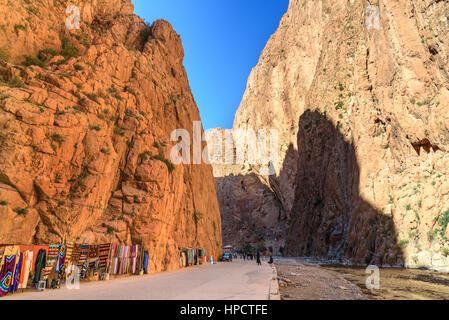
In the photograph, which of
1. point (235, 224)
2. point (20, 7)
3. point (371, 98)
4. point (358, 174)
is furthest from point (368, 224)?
point (235, 224)

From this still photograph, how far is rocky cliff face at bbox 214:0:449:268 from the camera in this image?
1079 inches

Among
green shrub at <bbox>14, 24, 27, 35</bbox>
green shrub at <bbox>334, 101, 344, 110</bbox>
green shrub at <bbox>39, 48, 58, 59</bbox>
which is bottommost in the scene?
green shrub at <bbox>39, 48, 58, 59</bbox>

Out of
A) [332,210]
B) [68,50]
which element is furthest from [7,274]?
[332,210]

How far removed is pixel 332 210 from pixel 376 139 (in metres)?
14.2

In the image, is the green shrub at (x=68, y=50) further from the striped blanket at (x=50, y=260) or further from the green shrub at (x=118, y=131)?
the striped blanket at (x=50, y=260)

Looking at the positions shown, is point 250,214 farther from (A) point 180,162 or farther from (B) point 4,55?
(B) point 4,55

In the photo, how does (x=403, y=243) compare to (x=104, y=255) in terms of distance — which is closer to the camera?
(x=104, y=255)

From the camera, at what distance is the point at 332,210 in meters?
44.8

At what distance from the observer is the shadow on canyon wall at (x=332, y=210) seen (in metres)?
30.5

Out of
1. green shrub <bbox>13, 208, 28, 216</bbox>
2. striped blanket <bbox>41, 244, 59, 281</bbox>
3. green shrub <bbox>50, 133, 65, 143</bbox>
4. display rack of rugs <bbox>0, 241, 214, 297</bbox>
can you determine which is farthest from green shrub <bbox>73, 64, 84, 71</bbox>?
striped blanket <bbox>41, 244, 59, 281</bbox>

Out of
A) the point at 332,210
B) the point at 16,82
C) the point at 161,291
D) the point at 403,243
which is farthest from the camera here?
the point at 332,210

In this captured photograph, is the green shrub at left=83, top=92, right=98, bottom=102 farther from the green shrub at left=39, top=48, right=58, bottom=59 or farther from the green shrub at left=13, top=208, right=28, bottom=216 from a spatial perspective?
the green shrub at left=13, top=208, right=28, bottom=216

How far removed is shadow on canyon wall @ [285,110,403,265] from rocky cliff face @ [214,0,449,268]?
0.15 metres

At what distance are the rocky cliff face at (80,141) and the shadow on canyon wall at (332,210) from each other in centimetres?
2044
